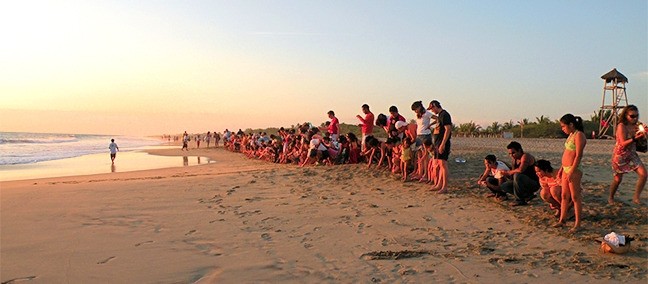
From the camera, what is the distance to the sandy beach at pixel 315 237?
151 inches

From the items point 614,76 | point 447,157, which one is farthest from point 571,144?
point 614,76

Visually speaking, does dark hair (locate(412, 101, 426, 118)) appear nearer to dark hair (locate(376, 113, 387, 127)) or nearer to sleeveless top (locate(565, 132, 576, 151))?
dark hair (locate(376, 113, 387, 127))

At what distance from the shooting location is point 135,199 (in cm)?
758

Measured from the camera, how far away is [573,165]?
4.92m

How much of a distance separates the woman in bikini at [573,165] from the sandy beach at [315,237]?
0.97ft

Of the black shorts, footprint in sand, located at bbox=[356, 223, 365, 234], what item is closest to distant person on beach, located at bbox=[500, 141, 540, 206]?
the black shorts

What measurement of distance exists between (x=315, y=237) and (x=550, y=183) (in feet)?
9.12

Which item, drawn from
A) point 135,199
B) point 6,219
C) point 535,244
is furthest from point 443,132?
point 6,219

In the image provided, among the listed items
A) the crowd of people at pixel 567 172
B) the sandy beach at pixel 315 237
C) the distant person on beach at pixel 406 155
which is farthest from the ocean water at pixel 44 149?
the crowd of people at pixel 567 172

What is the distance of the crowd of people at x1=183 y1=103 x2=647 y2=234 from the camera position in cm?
509

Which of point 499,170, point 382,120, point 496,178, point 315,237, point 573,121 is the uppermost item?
point 382,120

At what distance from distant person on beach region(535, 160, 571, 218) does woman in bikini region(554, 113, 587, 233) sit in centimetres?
19

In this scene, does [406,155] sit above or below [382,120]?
below

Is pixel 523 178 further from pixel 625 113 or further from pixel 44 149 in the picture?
pixel 44 149
